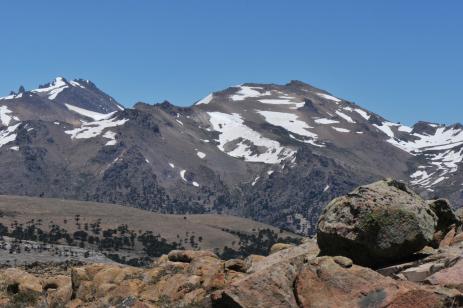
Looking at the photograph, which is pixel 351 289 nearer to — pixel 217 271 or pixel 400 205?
pixel 400 205

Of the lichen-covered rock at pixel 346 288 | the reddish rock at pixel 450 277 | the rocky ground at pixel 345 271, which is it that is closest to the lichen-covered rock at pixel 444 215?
the rocky ground at pixel 345 271

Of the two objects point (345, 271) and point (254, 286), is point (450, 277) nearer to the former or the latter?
point (345, 271)

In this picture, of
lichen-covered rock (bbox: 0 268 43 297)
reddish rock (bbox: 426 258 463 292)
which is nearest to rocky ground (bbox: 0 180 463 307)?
reddish rock (bbox: 426 258 463 292)

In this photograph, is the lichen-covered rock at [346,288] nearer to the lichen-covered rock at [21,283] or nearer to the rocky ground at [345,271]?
the rocky ground at [345,271]

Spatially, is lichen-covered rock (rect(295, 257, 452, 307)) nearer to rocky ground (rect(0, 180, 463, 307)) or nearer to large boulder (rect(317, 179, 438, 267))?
rocky ground (rect(0, 180, 463, 307))

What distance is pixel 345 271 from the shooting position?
73.6 ft

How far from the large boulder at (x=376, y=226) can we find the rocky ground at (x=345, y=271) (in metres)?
0.04

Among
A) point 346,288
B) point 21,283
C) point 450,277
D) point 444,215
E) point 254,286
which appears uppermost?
point 444,215

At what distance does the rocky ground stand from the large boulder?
0.13 ft

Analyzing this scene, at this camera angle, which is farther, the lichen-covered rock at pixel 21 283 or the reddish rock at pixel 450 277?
the lichen-covered rock at pixel 21 283

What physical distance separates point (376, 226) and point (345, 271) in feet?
12.4

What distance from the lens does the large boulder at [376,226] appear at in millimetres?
25578

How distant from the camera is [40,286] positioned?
40281 millimetres

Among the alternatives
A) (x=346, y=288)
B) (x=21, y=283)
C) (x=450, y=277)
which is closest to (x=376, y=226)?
(x=450, y=277)
